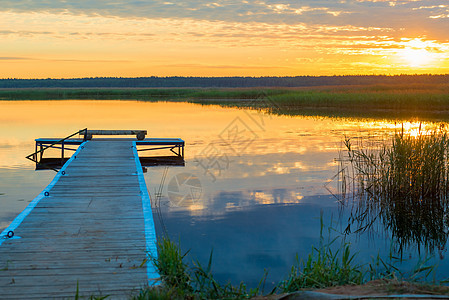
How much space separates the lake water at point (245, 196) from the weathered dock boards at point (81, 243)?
835 mm

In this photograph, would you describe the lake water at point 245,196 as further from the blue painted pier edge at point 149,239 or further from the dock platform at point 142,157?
the blue painted pier edge at point 149,239

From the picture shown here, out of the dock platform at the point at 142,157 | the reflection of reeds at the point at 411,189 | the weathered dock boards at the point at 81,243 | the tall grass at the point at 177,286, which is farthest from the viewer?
the dock platform at the point at 142,157

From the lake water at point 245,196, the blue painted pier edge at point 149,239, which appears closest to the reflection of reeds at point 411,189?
the lake water at point 245,196

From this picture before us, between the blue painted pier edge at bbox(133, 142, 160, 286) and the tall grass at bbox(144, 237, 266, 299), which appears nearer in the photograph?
the tall grass at bbox(144, 237, 266, 299)

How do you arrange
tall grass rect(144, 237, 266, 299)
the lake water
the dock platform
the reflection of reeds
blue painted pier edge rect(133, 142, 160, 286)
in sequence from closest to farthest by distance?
1. tall grass rect(144, 237, 266, 299)
2. blue painted pier edge rect(133, 142, 160, 286)
3. the lake water
4. the reflection of reeds
5. the dock platform

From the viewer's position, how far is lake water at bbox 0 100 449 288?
6.34 metres

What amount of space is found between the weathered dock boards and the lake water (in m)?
0.84

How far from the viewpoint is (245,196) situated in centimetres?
935

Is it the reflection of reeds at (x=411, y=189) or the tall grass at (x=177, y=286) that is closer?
the tall grass at (x=177, y=286)

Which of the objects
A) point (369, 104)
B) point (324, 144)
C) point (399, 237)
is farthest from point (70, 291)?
point (369, 104)

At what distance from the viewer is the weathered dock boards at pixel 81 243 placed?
390 centimetres

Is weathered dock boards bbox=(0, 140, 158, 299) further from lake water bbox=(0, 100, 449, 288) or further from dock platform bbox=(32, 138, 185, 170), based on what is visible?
dock platform bbox=(32, 138, 185, 170)

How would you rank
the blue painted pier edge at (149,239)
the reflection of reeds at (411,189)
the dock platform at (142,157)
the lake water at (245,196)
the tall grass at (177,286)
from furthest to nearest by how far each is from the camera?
1. the dock platform at (142,157)
2. the reflection of reeds at (411,189)
3. the lake water at (245,196)
4. the blue painted pier edge at (149,239)
5. the tall grass at (177,286)

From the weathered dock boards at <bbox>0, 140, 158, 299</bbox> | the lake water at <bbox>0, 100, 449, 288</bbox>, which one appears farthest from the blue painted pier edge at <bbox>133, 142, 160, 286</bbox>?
the lake water at <bbox>0, 100, 449, 288</bbox>
